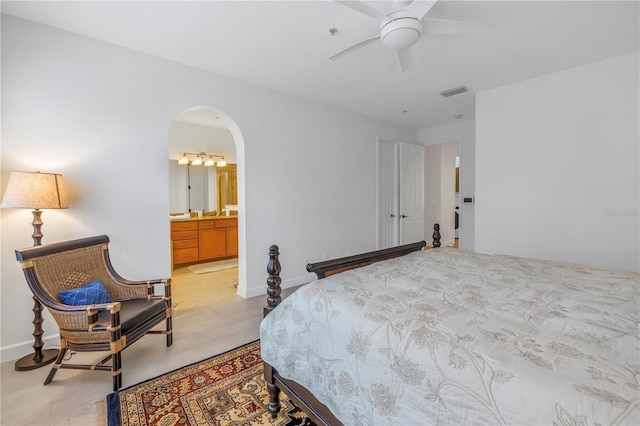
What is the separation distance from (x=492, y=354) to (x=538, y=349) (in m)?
0.17

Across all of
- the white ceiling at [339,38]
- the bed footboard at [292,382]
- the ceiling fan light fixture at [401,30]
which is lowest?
the bed footboard at [292,382]

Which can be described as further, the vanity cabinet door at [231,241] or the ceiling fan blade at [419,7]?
the vanity cabinet door at [231,241]

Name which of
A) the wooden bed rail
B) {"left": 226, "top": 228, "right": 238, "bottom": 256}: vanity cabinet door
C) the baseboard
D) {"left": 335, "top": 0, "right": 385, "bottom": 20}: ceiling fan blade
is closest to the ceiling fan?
{"left": 335, "top": 0, "right": 385, "bottom": 20}: ceiling fan blade

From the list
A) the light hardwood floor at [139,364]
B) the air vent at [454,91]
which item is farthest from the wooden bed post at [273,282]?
the air vent at [454,91]

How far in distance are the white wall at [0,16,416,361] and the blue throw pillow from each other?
2.02 feet

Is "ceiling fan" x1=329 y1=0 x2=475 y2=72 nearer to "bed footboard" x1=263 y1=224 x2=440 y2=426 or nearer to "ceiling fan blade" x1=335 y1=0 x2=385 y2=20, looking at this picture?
"ceiling fan blade" x1=335 y1=0 x2=385 y2=20

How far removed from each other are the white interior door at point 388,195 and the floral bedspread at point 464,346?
3488 mm

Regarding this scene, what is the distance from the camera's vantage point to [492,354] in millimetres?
907

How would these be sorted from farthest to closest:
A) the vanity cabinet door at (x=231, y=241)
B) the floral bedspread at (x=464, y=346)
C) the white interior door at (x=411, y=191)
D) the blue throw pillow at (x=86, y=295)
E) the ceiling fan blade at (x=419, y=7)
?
the vanity cabinet door at (x=231, y=241), the white interior door at (x=411, y=191), the blue throw pillow at (x=86, y=295), the ceiling fan blade at (x=419, y=7), the floral bedspread at (x=464, y=346)

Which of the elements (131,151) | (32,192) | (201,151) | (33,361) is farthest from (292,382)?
(201,151)

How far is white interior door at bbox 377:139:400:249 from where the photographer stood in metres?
5.23

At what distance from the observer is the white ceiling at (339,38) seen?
2139 mm

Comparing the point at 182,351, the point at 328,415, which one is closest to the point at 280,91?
the point at 182,351

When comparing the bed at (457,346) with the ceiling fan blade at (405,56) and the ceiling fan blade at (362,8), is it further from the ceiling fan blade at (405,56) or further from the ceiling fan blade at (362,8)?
the ceiling fan blade at (405,56)
